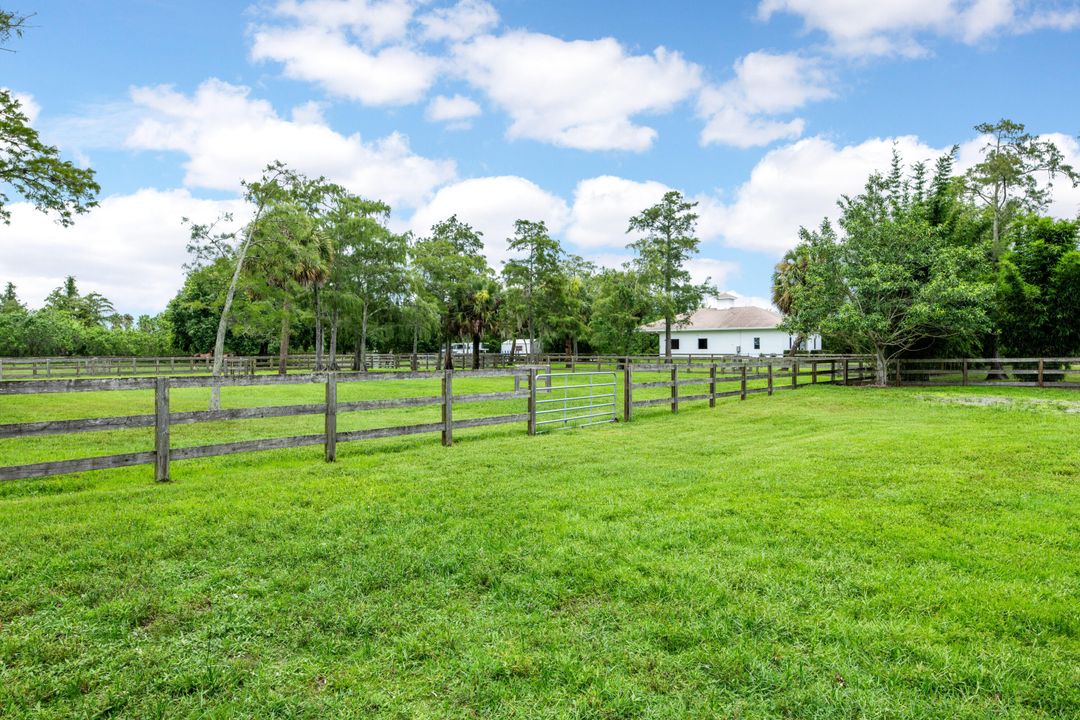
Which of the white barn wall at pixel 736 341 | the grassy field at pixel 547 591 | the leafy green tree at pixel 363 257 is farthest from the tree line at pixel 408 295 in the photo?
the grassy field at pixel 547 591

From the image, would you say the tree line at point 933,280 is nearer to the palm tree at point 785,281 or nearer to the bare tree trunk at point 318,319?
the palm tree at point 785,281

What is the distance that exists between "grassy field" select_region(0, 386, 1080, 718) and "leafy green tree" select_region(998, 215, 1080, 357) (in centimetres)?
1967

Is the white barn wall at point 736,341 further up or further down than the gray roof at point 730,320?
further down

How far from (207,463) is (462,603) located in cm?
560

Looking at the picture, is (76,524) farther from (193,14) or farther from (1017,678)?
(193,14)

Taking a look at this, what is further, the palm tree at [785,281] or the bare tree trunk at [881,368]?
the palm tree at [785,281]

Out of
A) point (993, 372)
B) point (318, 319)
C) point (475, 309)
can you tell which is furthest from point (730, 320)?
point (318, 319)

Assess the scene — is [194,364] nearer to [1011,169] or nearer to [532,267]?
[532,267]

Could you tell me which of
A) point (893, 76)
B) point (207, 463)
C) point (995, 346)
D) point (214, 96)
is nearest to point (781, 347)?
point (995, 346)

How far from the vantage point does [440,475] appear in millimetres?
6645

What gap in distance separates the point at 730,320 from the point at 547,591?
4841 centimetres

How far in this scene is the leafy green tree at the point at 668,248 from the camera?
39500 mm

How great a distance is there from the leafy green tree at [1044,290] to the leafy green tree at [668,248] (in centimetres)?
1910

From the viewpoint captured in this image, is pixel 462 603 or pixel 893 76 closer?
pixel 462 603
